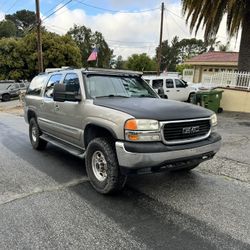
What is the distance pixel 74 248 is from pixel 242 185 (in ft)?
10.1

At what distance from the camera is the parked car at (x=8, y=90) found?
2725 centimetres

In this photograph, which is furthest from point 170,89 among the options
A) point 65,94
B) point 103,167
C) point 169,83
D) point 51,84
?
point 103,167

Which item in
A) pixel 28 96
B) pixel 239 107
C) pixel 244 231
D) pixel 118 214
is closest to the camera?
pixel 244 231

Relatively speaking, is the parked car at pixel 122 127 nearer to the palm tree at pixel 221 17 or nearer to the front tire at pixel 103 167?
the front tire at pixel 103 167

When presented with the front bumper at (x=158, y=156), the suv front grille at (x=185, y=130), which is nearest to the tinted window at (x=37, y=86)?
the front bumper at (x=158, y=156)

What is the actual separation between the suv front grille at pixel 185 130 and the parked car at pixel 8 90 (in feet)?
84.1

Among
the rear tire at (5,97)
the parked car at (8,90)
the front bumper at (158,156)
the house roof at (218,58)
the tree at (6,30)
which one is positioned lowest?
the rear tire at (5,97)

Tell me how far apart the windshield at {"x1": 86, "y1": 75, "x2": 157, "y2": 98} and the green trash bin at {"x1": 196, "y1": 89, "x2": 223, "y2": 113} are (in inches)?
311

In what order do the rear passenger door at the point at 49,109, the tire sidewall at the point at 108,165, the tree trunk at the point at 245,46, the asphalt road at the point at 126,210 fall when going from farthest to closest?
1. the tree trunk at the point at 245,46
2. the rear passenger door at the point at 49,109
3. the tire sidewall at the point at 108,165
4. the asphalt road at the point at 126,210

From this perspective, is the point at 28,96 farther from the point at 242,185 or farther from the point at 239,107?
the point at 239,107

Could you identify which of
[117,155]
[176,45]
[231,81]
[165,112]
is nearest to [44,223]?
[117,155]

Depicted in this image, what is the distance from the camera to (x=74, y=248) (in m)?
2.93

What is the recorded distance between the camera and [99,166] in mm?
4387

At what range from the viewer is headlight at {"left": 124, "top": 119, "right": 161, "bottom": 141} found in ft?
12.1
